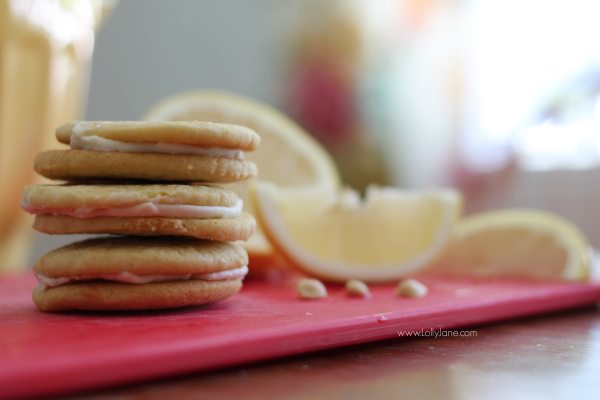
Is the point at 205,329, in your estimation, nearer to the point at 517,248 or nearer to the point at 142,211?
the point at 142,211

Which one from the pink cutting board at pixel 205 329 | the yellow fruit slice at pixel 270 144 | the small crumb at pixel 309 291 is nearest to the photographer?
the pink cutting board at pixel 205 329

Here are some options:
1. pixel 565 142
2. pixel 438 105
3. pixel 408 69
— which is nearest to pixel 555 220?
pixel 565 142

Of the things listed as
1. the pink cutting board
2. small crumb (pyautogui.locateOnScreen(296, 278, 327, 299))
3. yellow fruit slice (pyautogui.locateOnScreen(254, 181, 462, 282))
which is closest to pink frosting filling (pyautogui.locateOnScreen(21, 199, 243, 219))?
the pink cutting board

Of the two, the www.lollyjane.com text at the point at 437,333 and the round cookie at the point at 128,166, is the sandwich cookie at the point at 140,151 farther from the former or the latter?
the www.lollyjane.com text at the point at 437,333

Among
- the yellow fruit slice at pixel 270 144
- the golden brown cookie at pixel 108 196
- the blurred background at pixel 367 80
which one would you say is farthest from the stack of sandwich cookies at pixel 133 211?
the blurred background at pixel 367 80

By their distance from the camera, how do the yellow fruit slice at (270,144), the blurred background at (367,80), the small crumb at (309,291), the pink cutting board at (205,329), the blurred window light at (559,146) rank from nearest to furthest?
1. the pink cutting board at (205,329)
2. the small crumb at (309,291)
3. the yellow fruit slice at (270,144)
4. the blurred background at (367,80)
5. the blurred window light at (559,146)

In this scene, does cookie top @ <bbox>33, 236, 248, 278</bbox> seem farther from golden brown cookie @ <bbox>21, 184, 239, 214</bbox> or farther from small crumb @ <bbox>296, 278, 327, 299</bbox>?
small crumb @ <bbox>296, 278, 327, 299</bbox>

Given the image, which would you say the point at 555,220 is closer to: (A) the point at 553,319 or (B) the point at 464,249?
(B) the point at 464,249

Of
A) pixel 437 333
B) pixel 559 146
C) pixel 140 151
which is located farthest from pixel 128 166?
pixel 559 146
